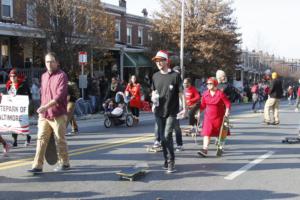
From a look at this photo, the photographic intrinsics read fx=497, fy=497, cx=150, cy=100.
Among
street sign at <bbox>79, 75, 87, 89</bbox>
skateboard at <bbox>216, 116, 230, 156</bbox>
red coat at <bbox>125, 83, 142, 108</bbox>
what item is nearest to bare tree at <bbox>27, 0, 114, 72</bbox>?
street sign at <bbox>79, 75, 87, 89</bbox>

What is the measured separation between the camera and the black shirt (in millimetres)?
8312

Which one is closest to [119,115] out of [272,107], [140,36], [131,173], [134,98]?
[134,98]

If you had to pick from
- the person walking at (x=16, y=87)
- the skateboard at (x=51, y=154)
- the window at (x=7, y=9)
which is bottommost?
the skateboard at (x=51, y=154)

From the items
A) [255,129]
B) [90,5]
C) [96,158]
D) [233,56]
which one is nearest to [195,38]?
[233,56]

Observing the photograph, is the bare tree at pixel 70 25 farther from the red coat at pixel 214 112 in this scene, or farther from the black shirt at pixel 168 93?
the black shirt at pixel 168 93

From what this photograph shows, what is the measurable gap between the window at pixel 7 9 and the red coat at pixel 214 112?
62.4ft

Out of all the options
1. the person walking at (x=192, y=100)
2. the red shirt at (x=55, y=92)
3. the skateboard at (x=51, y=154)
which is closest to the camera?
the red shirt at (x=55, y=92)

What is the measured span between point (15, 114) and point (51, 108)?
2517 millimetres

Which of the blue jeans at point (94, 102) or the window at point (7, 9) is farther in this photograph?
the window at point (7, 9)

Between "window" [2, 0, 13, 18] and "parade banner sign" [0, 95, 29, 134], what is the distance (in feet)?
57.6

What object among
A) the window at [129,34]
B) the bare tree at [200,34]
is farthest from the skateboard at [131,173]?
the window at [129,34]

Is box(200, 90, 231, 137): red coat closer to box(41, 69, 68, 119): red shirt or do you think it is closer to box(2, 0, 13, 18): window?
box(41, 69, 68, 119): red shirt

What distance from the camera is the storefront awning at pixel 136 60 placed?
35.4 metres

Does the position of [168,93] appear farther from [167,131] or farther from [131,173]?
[131,173]
